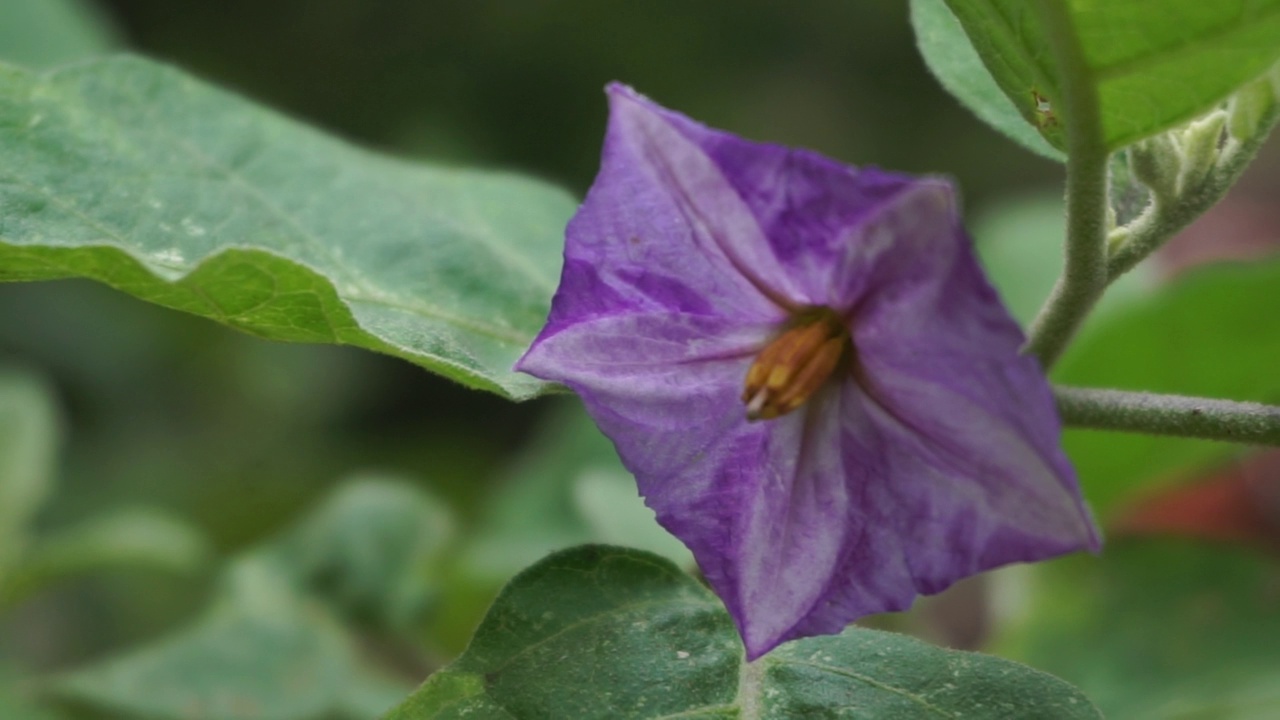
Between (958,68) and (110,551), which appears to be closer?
(958,68)

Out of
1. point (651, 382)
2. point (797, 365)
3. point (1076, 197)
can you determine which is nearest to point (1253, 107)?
point (1076, 197)

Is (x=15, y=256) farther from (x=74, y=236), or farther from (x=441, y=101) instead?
(x=441, y=101)

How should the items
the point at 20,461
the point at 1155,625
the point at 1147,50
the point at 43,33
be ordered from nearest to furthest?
the point at 1147,50 < the point at 1155,625 < the point at 20,461 < the point at 43,33

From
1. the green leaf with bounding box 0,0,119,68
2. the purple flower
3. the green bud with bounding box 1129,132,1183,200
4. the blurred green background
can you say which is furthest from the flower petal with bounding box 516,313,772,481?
the blurred green background

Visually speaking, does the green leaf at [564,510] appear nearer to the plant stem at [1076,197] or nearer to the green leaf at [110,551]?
the green leaf at [110,551]

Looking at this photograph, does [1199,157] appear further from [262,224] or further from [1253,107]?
[262,224]

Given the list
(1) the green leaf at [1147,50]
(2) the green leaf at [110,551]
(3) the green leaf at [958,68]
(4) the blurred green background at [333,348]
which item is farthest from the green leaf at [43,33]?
(1) the green leaf at [1147,50]

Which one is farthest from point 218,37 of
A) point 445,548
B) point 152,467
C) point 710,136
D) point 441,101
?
point 710,136
